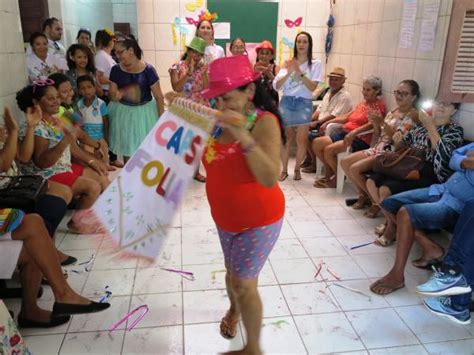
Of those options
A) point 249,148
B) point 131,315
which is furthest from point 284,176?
point 249,148

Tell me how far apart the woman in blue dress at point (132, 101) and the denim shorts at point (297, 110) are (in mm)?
1378

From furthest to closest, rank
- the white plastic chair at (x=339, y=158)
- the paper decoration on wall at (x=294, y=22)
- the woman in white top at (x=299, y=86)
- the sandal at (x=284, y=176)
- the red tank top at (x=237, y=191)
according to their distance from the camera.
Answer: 1. the paper decoration on wall at (x=294, y=22)
2. the sandal at (x=284, y=176)
3. the woman in white top at (x=299, y=86)
4. the white plastic chair at (x=339, y=158)
5. the red tank top at (x=237, y=191)

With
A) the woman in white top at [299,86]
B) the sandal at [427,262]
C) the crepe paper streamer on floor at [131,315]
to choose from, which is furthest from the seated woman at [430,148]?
the crepe paper streamer on floor at [131,315]

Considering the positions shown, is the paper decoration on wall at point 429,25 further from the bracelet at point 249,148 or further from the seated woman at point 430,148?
the bracelet at point 249,148

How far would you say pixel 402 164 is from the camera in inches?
123

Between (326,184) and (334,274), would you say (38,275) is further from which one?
(326,184)

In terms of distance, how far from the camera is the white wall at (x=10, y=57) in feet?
9.58

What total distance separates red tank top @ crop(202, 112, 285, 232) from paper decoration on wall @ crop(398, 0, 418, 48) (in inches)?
104

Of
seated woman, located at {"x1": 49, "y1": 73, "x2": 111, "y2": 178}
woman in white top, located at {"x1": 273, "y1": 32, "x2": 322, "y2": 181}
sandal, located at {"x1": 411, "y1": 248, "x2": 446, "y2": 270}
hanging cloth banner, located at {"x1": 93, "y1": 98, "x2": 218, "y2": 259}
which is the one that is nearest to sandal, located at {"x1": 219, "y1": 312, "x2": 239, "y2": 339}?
hanging cloth banner, located at {"x1": 93, "y1": 98, "x2": 218, "y2": 259}

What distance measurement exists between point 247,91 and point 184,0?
4.25 metres

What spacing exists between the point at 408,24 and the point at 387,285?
240 cm

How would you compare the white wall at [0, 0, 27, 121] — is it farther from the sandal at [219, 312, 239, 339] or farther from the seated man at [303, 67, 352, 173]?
the seated man at [303, 67, 352, 173]

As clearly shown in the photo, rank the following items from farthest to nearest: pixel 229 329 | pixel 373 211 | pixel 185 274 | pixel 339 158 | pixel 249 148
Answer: pixel 339 158, pixel 373 211, pixel 185 274, pixel 229 329, pixel 249 148

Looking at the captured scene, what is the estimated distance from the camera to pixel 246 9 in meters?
5.44
